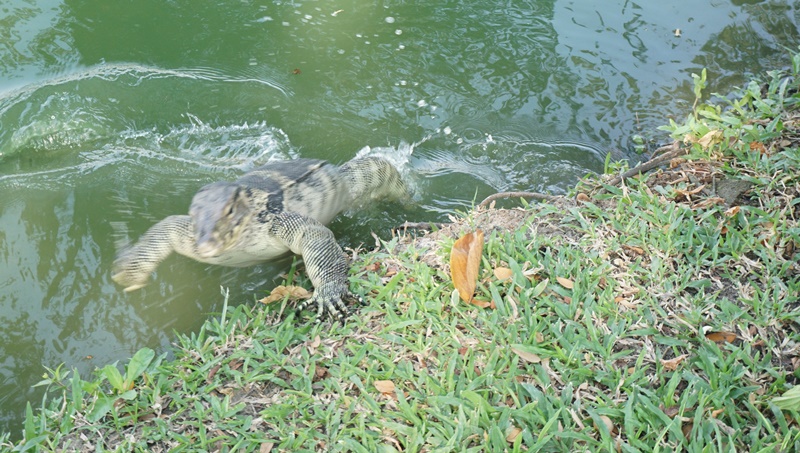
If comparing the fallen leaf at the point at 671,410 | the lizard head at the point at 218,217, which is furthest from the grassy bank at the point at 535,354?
the lizard head at the point at 218,217

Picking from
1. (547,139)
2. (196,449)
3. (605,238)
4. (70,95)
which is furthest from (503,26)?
(196,449)

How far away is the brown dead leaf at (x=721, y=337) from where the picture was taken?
3203 mm

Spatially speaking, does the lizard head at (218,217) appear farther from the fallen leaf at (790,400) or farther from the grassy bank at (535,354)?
the fallen leaf at (790,400)

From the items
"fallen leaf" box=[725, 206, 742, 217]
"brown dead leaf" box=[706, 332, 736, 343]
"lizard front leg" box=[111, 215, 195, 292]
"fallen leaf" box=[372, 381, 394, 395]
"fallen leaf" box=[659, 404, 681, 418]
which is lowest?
"lizard front leg" box=[111, 215, 195, 292]

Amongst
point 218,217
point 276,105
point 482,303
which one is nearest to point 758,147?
point 482,303

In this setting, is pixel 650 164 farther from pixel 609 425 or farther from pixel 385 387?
pixel 385 387

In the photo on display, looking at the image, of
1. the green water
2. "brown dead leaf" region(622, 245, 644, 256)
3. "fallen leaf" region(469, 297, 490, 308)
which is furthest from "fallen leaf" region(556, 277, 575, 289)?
the green water

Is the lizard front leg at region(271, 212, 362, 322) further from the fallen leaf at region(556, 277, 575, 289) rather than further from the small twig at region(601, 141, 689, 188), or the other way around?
the small twig at region(601, 141, 689, 188)

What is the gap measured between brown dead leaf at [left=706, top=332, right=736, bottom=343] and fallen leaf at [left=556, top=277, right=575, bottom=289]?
2.30 ft

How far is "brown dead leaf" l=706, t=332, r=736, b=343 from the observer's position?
10.5ft

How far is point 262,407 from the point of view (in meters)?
3.29

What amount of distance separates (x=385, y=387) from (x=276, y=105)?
3847 mm

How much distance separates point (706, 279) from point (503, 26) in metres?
4.41

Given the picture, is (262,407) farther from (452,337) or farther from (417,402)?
(452,337)
